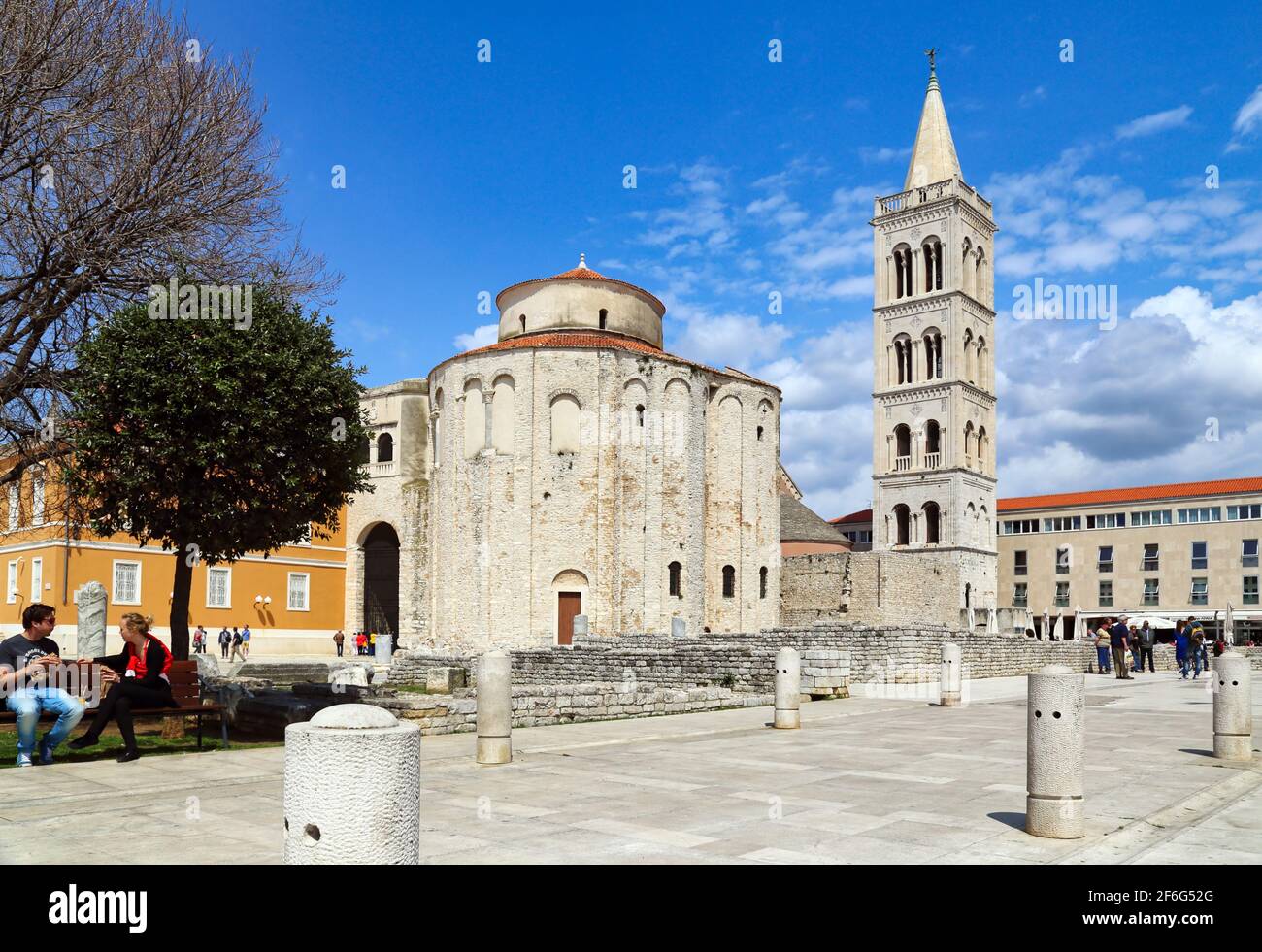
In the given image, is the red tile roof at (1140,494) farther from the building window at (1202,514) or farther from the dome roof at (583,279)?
the dome roof at (583,279)

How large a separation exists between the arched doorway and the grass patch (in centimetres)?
3290

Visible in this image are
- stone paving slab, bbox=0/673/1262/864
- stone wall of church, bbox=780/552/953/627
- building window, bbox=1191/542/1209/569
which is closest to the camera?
stone paving slab, bbox=0/673/1262/864

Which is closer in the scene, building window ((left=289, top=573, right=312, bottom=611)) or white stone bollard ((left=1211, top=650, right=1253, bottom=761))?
white stone bollard ((left=1211, top=650, right=1253, bottom=761))

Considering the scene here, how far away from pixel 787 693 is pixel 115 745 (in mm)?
8014

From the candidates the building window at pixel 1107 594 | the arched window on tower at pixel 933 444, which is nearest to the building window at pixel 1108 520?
the building window at pixel 1107 594

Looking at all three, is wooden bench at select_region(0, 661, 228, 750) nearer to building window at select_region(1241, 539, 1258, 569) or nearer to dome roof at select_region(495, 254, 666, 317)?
dome roof at select_region(495, 254, 666, 317)

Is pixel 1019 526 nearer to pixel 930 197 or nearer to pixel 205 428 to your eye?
pixel 930 197

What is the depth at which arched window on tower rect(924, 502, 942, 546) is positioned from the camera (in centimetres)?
5953

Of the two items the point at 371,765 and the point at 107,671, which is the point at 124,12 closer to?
the point at 107,671

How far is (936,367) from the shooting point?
2405 inches

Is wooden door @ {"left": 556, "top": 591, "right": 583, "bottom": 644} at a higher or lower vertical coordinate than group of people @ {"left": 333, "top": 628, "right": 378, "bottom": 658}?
higher

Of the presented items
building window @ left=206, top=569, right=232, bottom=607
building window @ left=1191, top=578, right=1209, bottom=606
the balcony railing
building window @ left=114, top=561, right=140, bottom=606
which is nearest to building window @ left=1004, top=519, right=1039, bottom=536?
building window @ left=1191, top=578, right=1209, bottom=606

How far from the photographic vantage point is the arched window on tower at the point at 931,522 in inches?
Answer: 2344
